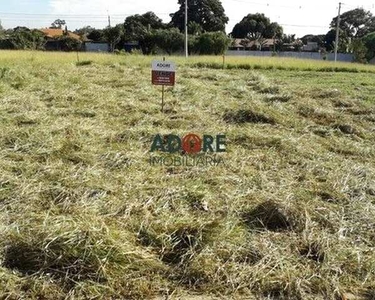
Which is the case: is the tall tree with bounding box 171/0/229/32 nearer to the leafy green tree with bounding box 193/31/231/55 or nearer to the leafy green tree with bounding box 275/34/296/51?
the leafy green tree with bounding box 275/34/296/51

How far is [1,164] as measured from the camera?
345 centimetres

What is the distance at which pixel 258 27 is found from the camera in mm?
52219

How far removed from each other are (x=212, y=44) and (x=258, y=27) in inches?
1026

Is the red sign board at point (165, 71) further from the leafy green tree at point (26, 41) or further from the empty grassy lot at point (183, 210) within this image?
the leafy green tree at point (26, 41)

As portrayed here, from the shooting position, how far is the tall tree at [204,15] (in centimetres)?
4656

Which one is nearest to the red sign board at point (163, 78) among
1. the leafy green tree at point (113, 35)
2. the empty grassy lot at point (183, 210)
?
the empty grassy lot at point (183, 210)

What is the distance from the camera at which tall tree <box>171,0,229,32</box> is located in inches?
1833

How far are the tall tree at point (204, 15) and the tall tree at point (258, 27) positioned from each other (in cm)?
599

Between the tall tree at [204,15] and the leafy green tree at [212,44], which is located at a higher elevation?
the tall tree at [204,15]

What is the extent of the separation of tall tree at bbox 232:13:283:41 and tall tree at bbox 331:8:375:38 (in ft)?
29.7

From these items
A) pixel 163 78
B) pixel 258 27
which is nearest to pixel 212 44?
pixel 163 78

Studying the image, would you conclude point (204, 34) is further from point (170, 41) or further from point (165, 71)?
point (165, 71)

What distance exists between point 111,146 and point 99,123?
1.09 metres

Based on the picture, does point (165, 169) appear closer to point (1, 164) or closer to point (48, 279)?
point (1, 164)
